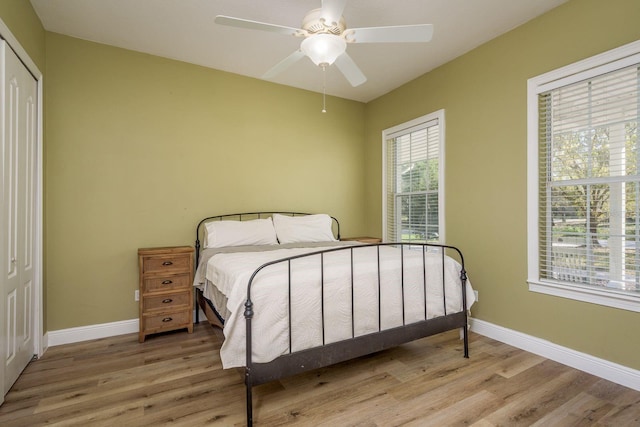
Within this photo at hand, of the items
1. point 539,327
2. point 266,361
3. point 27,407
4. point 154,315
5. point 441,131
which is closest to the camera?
Answer: point 266,361

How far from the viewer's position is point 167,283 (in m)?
2.94

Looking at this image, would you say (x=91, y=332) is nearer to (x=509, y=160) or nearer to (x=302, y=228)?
(x=302, y=228)

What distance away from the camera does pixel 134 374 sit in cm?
230

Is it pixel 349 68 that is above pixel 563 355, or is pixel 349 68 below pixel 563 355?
above

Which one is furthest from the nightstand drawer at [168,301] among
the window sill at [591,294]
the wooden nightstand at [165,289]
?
the window sill at [591,294]

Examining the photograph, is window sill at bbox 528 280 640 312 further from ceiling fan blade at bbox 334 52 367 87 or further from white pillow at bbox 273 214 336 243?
ceiling fan blade at bbox 334 52 367 87

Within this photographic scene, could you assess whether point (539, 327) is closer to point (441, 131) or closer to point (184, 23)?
point (441, 131)

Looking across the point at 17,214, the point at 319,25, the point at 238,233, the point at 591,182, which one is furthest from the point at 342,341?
the point at 17,214

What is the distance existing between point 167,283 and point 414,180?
2967 mm

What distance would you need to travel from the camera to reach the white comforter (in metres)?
1.77

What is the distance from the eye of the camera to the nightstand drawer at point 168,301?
287 centimetres

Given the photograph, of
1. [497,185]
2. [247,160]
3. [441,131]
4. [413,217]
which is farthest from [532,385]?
[247,160]

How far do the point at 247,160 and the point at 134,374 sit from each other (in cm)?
236

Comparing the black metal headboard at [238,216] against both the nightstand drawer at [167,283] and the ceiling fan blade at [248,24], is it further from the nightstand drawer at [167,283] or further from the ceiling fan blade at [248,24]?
the ceiling fan blade at [248,24]
